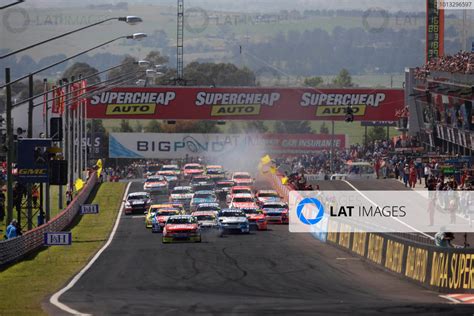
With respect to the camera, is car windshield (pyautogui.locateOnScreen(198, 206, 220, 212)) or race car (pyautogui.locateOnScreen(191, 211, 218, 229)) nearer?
race car (pyautogui.locateOnScreen(191, 211, 218, 229))

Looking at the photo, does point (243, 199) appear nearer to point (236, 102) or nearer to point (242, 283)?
point (242, 283)

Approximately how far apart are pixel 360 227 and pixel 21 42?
4257cm

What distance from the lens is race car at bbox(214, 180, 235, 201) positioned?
7431 centimetres

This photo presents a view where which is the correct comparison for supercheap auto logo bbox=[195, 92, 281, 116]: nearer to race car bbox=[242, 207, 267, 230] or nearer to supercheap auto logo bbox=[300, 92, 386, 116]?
supercheap auto logo bbox=[300, 92, 386, 116]

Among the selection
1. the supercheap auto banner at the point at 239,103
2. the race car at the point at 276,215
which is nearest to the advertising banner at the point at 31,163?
the race car at the point at 276,215

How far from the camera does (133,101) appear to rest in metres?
108

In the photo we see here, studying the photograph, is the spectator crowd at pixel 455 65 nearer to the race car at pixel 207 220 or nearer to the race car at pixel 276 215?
the race car at pixel 276 215

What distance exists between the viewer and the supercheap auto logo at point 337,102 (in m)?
108

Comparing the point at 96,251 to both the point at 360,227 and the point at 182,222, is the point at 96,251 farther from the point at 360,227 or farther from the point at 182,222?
the point at 360,227

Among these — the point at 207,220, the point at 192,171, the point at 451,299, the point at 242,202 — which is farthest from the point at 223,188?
the point at 451,299

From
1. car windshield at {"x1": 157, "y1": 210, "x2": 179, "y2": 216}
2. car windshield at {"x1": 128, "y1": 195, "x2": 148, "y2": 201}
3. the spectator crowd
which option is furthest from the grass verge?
the spectator crowd

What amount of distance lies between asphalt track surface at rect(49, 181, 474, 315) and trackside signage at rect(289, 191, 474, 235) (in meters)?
1.39

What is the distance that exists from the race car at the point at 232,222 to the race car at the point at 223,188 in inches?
916

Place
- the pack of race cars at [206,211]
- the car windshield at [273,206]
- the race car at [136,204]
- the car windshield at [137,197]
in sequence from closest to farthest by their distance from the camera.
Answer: the pack of race cars at [206,211] → the car windshield at [273,206] → the race car at [136,204] → the car windshield at [137,197]
